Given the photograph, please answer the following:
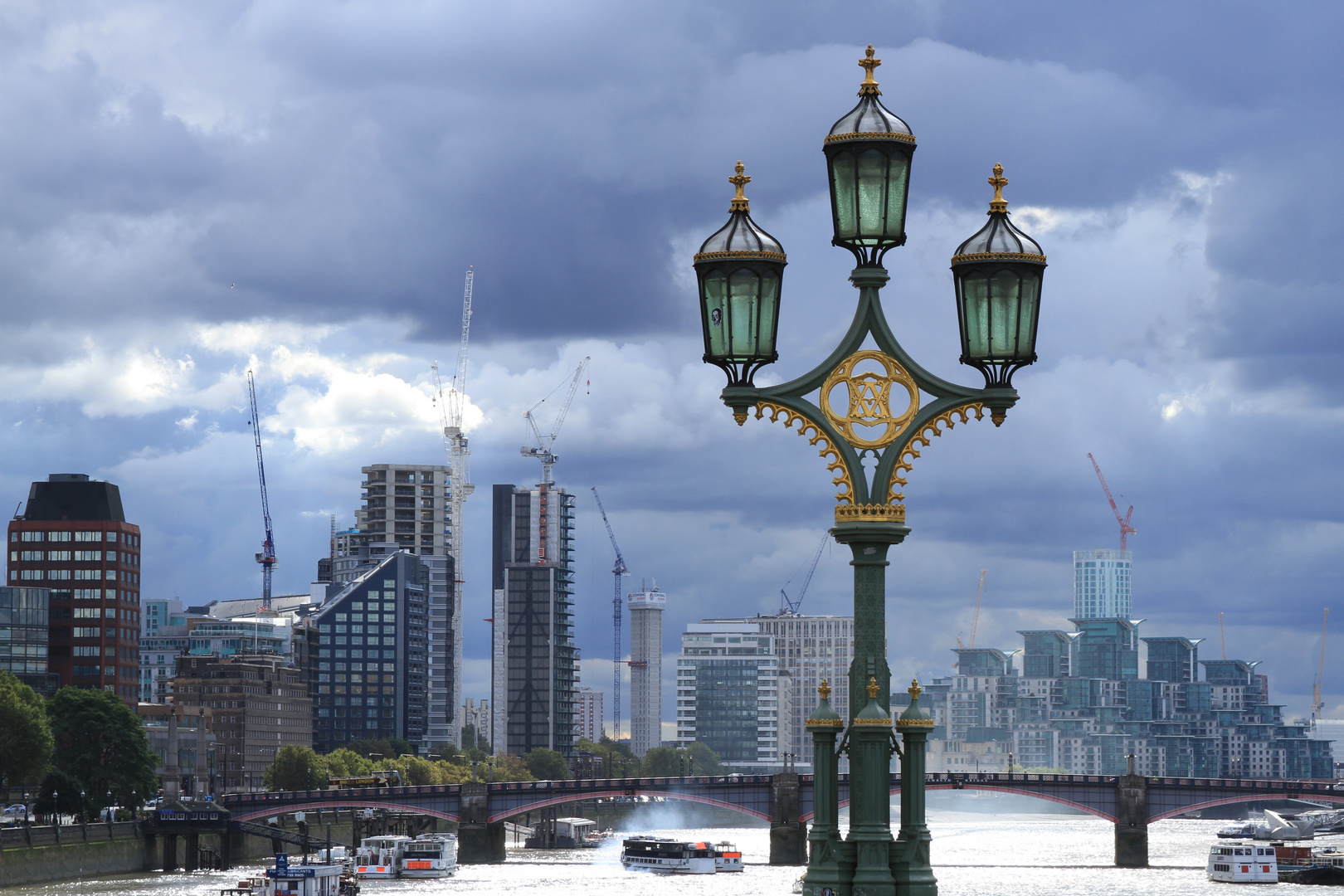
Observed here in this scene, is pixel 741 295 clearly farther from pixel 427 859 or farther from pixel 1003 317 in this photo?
pixel 427 859

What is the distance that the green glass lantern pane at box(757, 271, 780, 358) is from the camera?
17547 mm

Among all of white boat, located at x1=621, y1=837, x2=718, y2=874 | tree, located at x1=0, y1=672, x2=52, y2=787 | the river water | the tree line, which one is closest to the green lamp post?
the river water

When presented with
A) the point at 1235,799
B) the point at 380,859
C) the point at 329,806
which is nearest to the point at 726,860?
the point at 380,859

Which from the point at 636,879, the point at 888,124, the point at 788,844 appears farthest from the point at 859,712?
the point at 788,844

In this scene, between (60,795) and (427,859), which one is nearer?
(60,795)

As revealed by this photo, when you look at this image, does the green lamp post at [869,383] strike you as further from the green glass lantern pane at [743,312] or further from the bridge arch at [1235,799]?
the bridge arch at [1235,799]

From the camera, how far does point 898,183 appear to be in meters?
17.9

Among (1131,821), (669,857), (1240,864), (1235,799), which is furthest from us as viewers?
(1235,799)

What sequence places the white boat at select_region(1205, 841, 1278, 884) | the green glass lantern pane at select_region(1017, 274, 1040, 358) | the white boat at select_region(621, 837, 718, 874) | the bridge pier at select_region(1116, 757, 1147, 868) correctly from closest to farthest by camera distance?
the green glass lantern pane at select_region(1017, 274, 1040, 358) → the white boat at select_region(1205, 841, 1278, 884) → the white boat at select_region(621, 837, 718, 874) → the bridge pier at select_region(1116, 757, 1147, 868)

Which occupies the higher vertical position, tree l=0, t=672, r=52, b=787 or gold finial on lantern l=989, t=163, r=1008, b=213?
gold finial on lantern l=989, t=163, r=1008, b=213

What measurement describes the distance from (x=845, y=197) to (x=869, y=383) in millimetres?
1702

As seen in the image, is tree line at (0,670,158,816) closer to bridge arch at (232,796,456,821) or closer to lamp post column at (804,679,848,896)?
bridge arch at (232,796,456,821)

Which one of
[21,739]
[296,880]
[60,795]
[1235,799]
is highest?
[21,739]

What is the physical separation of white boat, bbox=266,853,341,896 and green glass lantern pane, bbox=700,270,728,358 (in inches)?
4465
